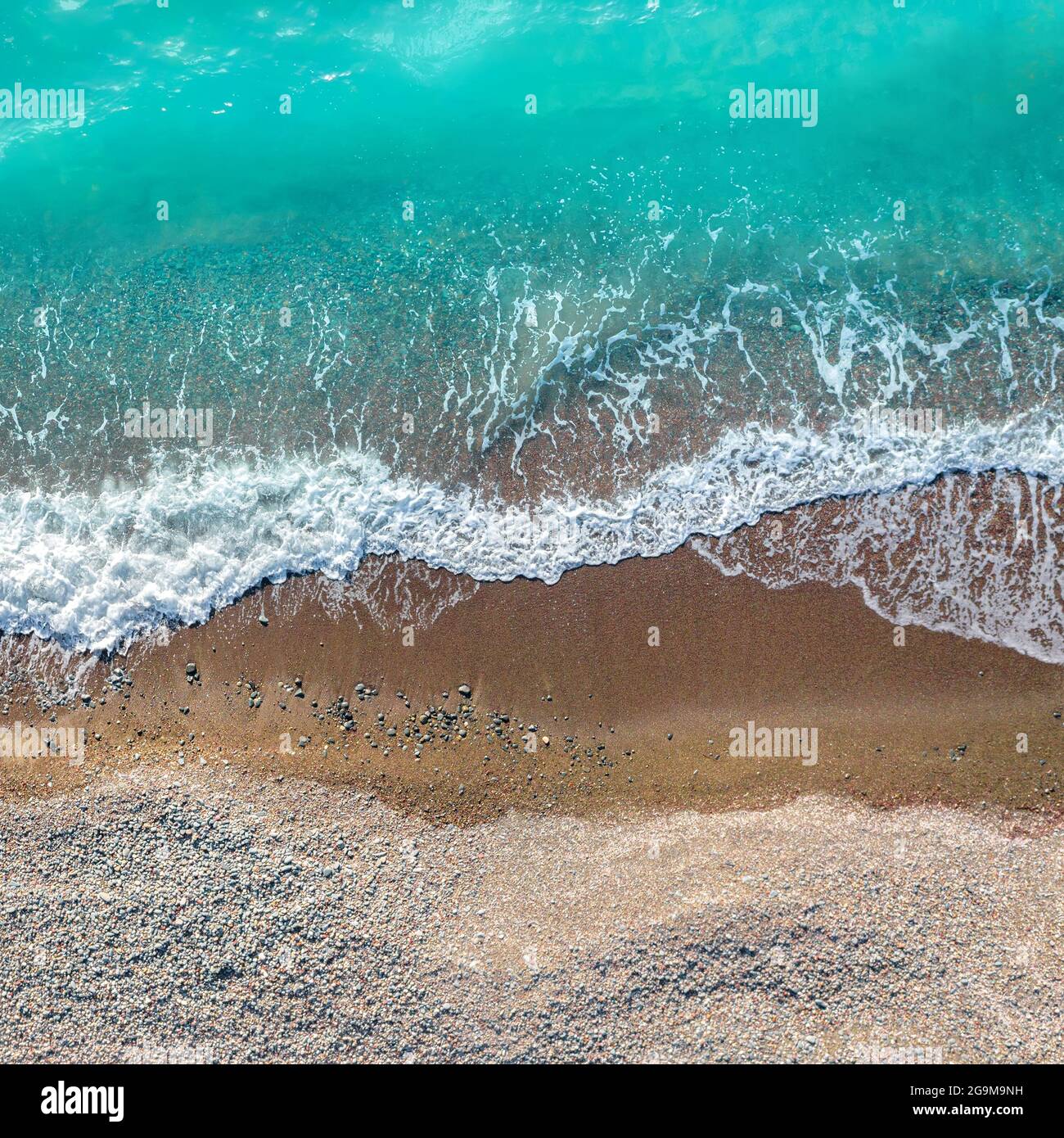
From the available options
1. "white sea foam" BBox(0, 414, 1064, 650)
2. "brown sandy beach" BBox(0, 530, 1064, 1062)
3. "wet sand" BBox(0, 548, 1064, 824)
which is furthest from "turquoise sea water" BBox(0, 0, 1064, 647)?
"brown sandy beach" BBox(0, 530, 1064, 1062)

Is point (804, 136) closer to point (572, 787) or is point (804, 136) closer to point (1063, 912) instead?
point (572, 787)

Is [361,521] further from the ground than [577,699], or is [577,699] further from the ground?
[361,521]

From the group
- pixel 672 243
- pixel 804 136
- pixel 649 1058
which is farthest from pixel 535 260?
pixel 649 1058

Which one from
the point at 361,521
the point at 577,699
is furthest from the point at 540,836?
the point at 361,521

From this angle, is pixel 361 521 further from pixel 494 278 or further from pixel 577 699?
pixel 494 278

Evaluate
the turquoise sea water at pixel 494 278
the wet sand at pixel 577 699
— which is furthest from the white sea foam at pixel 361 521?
the wet sand at pixel 577 699
